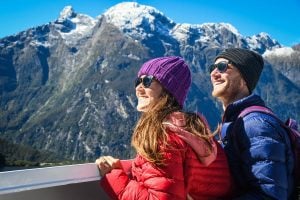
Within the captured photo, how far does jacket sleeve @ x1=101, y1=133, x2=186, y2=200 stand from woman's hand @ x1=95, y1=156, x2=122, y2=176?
1.19 ft

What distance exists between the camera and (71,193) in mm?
4305

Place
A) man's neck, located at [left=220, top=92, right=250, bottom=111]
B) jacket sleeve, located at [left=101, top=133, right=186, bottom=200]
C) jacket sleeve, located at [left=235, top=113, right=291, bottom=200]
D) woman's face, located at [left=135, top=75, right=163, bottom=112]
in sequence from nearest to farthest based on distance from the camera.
→ 1. jacket sleeve, located at [left=101, top=133, right=186, bottom=200]
2. jacket sleeve, located at [left=235, top=113, right=291, bottom=200]
3. woman's face, located at [left=135, top=75, right=163, bottom=112]
4. man's neck, located at [left=220, top=92, right=250, bottom=111]

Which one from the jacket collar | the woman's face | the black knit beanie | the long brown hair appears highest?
the black knit beanie

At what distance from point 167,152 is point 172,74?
100cm

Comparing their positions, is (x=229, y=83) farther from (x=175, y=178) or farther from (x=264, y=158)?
(x=175, y=178)

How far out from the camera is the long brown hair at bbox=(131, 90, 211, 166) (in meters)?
3.68

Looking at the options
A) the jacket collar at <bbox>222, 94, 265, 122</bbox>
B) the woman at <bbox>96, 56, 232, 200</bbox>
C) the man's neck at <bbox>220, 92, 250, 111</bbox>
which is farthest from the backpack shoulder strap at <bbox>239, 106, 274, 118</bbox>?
the man's neck at <bbox>220, 92, 250, 111</bbox>

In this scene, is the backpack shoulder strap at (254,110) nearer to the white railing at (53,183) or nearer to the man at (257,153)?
the man at (257,153)

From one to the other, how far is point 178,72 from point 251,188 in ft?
4.11

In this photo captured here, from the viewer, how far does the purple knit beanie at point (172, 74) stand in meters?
4.38

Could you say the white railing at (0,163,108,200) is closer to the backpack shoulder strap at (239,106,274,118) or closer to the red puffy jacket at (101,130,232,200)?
the red puffy jacket at (101,130,232,200)

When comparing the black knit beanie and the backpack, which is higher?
the black knit beanie

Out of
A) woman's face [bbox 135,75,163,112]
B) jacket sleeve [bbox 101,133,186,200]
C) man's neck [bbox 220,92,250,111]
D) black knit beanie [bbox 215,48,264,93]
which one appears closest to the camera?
jacket sleeve [bbox 101,133,186,200]

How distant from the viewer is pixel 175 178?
3.65 meters
